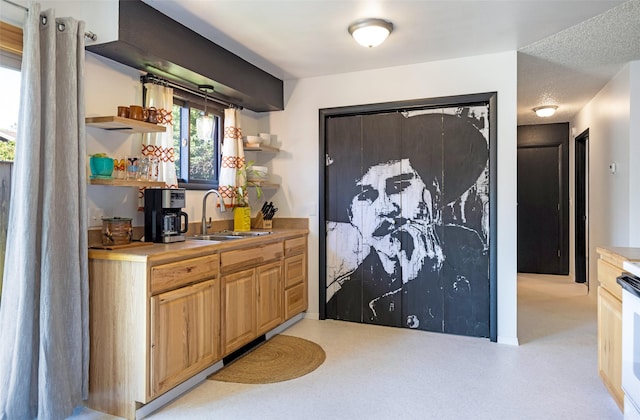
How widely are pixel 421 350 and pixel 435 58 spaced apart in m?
2.45

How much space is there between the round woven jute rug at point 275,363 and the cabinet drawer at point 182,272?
0.70 meters

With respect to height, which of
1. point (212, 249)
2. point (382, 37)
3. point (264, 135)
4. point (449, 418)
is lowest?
point (449, 418)

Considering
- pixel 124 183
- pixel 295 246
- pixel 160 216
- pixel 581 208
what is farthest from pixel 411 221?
pixel 581 208

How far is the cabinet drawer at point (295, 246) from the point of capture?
12.2 ft

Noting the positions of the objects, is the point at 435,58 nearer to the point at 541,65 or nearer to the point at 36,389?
the point at 541,65

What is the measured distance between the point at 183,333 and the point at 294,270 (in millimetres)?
1521

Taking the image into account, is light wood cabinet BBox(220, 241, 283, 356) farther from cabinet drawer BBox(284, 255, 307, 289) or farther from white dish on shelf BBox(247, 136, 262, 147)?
white dish on shelf BBox(247, 136, 262, 147)

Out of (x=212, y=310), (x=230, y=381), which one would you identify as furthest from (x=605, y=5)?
(x=230, y=381)

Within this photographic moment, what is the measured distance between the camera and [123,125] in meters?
2.50

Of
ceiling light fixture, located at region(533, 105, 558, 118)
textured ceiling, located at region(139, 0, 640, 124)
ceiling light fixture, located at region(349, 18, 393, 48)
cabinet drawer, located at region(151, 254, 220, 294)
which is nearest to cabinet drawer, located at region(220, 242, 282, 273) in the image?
cabinet drawer, located at region(151, 254, 220, 294)

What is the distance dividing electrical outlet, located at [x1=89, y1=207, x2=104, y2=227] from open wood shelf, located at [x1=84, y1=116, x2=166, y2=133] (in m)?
0.53

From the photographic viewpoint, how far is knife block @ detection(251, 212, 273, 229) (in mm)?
4051

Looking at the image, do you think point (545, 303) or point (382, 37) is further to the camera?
point (545, 303)

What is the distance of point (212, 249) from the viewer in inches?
105
